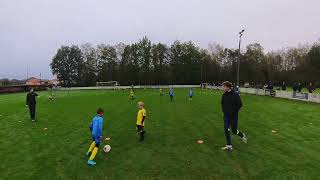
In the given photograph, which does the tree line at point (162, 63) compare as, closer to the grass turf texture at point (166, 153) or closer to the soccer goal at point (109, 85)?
the soccer goal at point (109, 85)

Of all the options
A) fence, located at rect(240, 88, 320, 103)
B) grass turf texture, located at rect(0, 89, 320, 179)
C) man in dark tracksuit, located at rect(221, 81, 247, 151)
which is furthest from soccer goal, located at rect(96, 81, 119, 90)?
man in dark tracksuit, located at rect(221, 81, 247, 151)

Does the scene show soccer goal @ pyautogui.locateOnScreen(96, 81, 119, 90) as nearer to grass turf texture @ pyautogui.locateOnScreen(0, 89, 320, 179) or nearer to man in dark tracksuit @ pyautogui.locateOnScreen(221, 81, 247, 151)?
grass turf texture @ pyautogui.locateOnScreen(0, 89, 320, 179)

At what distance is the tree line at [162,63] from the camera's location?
11331 cm

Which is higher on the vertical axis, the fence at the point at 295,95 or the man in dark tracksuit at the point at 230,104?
the man in dark tracksuit at the point at 230,104

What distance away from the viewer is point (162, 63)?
11744 cm

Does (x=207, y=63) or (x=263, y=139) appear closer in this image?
(x=263, y=139)

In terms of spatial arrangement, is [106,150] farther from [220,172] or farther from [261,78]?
[261,78]

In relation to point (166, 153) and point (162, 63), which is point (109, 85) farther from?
point (166, 153)

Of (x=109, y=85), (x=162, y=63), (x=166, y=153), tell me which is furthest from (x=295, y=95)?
(x=162, y=63)

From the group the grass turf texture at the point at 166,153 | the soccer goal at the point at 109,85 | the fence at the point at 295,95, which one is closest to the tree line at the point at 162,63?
the soccer goal at the point at 109,85

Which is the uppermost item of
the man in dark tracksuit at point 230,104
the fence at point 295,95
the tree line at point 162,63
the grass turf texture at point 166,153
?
the tree line at point 162,63

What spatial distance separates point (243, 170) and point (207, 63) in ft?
362

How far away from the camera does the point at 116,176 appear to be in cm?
921

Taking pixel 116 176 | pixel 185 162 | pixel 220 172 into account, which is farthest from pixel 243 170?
pixel 116 176
